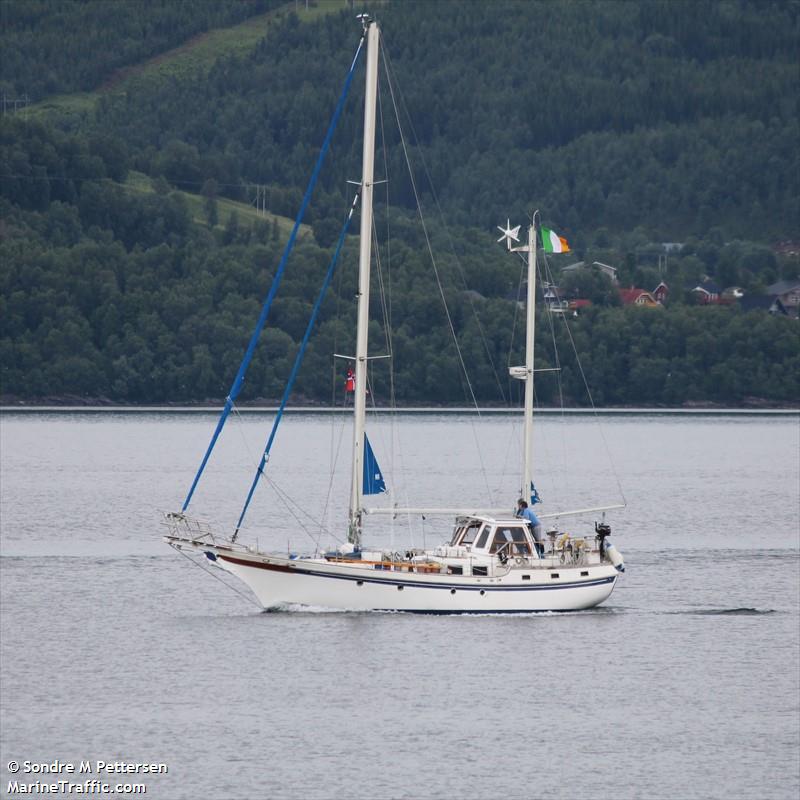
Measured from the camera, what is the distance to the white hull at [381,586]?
55.8 m

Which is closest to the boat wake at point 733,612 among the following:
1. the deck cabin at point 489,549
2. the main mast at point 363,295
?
the deck cabin at point 489,549

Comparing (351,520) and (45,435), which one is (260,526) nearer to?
(351,520)

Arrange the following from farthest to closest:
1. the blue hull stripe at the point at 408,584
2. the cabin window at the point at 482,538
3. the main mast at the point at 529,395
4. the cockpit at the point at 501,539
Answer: the main mast at the point at 529,395 → the cabin window at the point at 482,538 → the cockpit at the point at 501,539 → the blue hull stripe at the point at 408,584

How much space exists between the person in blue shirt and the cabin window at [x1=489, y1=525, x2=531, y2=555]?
561 millimetres

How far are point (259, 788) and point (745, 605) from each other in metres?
30.4

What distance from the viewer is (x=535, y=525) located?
189 feet

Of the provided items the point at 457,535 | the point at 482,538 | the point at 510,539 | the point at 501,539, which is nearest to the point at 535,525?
the point at 510,539

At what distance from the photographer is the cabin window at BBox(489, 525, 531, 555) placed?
56.9 meters

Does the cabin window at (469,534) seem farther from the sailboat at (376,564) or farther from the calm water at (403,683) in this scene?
the calm water at (403,683)

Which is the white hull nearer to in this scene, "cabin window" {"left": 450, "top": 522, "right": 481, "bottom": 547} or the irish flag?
"cabin window" {"left": 450, "top": 522, "right": 481, "bottom": 547}

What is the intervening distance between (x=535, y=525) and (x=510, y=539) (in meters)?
1.20

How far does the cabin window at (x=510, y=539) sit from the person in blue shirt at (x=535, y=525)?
0.56 metres

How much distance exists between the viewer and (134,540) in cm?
8831

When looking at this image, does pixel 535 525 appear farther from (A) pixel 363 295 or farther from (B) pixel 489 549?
(A) pixel 363 295
